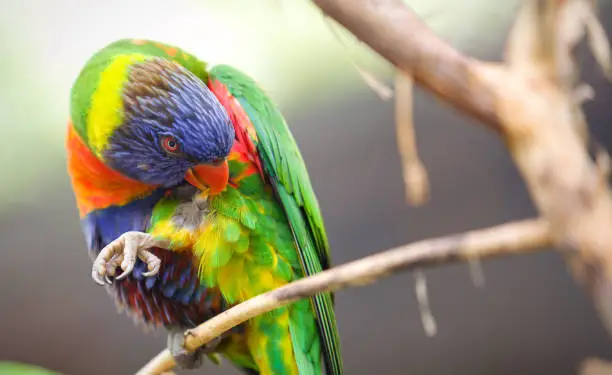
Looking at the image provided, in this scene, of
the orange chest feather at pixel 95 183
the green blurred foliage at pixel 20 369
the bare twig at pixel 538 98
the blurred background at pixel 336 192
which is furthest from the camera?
the green blurred foliage at pixel 20 369

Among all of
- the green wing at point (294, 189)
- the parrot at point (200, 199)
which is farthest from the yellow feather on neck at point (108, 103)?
the green wing at point (294, 189)

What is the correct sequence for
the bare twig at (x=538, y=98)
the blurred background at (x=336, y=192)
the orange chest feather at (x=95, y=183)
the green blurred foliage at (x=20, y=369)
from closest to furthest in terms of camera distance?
the bare twig at (x=538, y=98) → the blurred background at (x=336, y=192) → the orange chest feather at (x=95, y=183) → the green blurred foliage at (x=20, y=369)

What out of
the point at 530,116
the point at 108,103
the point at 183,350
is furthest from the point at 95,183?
the point at 530,116

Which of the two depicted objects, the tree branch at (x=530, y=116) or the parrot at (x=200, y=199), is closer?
the tree branch at (x=530, y=116)

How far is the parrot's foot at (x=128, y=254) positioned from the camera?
A: 4.70 feet

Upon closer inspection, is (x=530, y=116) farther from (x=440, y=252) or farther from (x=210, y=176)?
(x=210, y=176)

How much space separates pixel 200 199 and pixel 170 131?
0.59 ft

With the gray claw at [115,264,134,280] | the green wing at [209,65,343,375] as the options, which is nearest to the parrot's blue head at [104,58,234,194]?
the green wing at [209,65,343,375]

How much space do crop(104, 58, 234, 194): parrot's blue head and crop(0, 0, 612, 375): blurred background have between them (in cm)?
28

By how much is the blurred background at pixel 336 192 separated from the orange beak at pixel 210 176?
27 centimetres

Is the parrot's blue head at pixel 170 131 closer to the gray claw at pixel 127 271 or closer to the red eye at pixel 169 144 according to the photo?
the red eye at pixel 169 144

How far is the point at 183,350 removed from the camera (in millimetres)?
1507

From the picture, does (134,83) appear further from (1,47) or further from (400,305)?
(400,305)

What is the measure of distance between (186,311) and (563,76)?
1.15 metres
